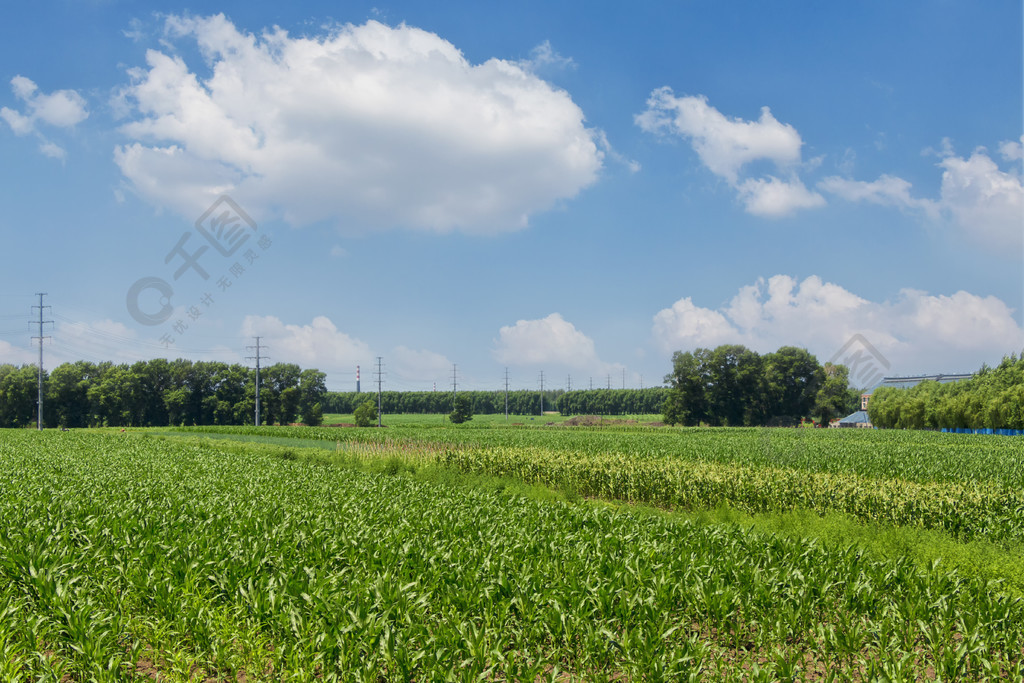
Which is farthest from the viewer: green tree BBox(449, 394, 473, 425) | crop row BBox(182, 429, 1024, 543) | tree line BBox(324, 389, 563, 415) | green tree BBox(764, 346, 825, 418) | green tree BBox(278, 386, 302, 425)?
tree line BBox(324, 389, 563, 415)

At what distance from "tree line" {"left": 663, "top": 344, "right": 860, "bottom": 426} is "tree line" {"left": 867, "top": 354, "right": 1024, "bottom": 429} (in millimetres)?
14525

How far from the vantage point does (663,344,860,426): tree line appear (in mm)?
96000

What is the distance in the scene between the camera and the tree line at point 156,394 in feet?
306

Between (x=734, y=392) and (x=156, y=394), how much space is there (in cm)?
9818

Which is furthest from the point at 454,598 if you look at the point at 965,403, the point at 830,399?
the point at 830,399

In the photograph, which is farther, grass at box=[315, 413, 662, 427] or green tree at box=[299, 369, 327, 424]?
green tree at box=[299, 369, 327, 424]

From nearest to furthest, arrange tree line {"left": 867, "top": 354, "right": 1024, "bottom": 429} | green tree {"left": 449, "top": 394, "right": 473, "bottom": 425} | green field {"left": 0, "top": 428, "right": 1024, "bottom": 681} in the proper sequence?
green field {"left": 0, "top": 428, "right": 1024, "bottom": 681}
tree line {"left": 867, "top": 354, "right": 1024, "bottom": 429}
green tree {"left": 449, "top": 394, "right": 473, "bottom": 425}

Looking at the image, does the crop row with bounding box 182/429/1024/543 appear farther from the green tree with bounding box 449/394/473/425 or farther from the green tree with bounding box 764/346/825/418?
the green tree with bounding box 449/394/473/425

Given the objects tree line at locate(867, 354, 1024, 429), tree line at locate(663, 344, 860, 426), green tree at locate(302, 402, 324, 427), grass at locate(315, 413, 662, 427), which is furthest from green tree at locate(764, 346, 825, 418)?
green tree at locate(302, 402, 324, 427)

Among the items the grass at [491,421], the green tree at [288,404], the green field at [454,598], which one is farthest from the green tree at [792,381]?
the green field at [454,598]

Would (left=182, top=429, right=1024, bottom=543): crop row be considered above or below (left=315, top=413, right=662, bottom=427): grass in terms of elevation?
above

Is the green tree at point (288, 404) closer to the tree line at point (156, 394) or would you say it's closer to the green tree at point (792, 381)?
the tree line at point (156, 394)

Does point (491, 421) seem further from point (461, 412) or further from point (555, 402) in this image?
point (555, 402)

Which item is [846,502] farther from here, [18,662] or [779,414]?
[779,414]
